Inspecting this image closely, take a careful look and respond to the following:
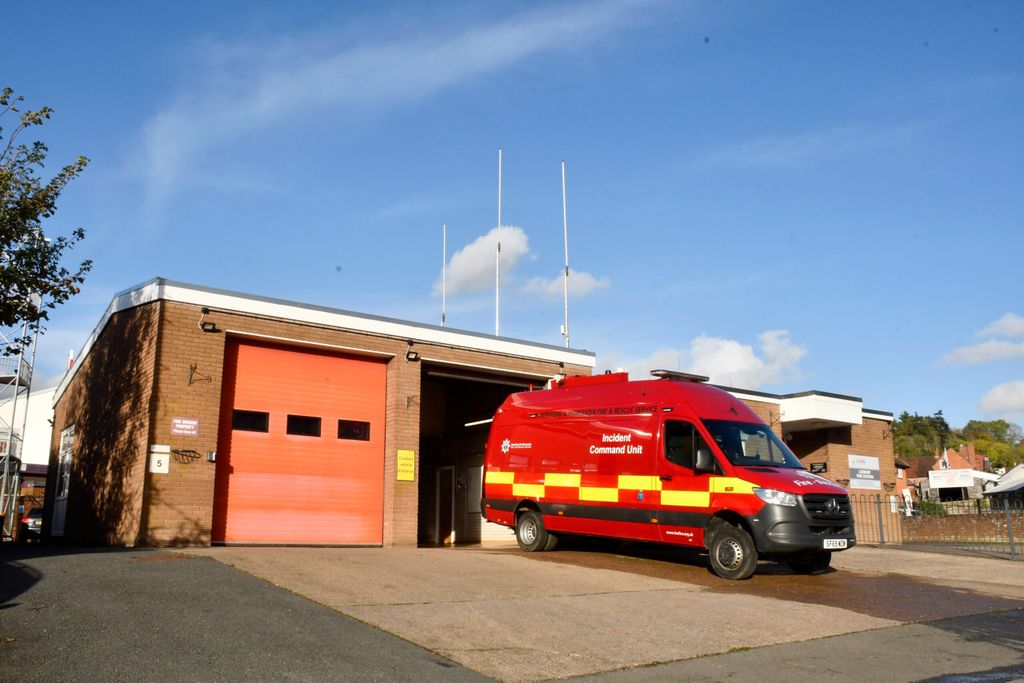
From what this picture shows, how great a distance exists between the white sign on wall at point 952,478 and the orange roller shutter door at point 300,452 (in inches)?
1725

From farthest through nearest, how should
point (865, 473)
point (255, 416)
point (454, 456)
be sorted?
point (865, 473)
point (454, 456)
point (255, 416)

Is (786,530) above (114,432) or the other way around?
the other way around

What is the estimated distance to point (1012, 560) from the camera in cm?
1730

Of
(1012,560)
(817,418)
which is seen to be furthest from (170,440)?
(817,418)

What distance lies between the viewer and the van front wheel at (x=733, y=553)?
12.5 metres

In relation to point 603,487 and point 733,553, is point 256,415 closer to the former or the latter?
point 603,487

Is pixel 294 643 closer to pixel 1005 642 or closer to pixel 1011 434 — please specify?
pixel 1005 642

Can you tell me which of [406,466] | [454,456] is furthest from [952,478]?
[406,466]

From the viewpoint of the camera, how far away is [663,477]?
13555 mm

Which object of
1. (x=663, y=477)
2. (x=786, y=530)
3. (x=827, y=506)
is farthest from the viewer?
(x=663, y=477)

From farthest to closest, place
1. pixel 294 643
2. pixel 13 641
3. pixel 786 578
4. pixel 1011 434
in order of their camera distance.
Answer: pixel 1011 434, pixel 786 578, pixel 294 643, pixel 13 641

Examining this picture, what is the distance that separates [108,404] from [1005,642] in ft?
55.1

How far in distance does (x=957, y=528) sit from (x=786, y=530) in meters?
12.2

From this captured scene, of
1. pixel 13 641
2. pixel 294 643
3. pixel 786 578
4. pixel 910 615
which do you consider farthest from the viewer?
pixel 786 578
